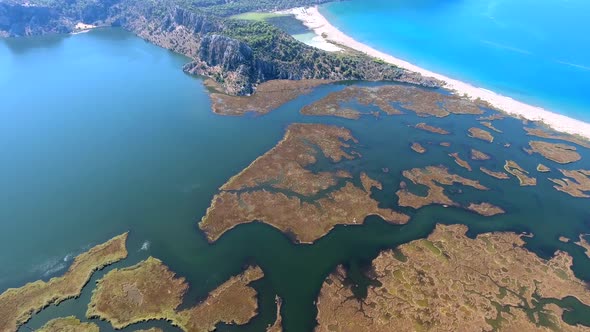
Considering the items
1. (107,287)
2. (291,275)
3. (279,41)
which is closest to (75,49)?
(279,41)

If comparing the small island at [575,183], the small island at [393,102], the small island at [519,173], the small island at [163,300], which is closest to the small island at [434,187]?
the small island at [519,173]

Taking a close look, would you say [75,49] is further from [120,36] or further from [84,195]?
[84,195]

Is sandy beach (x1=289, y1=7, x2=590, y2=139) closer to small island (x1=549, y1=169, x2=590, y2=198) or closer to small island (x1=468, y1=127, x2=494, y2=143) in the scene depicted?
small island (x1=468, y1=127, x2=494, y2=143)

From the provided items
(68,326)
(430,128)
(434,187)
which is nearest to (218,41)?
(430,128)

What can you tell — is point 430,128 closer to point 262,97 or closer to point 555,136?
point 555,136

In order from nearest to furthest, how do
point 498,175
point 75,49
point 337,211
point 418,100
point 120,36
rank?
point 337,211, point 498,175, point 418,100, point 75,49, point 120,36

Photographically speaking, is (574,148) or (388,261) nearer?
(388,261)
